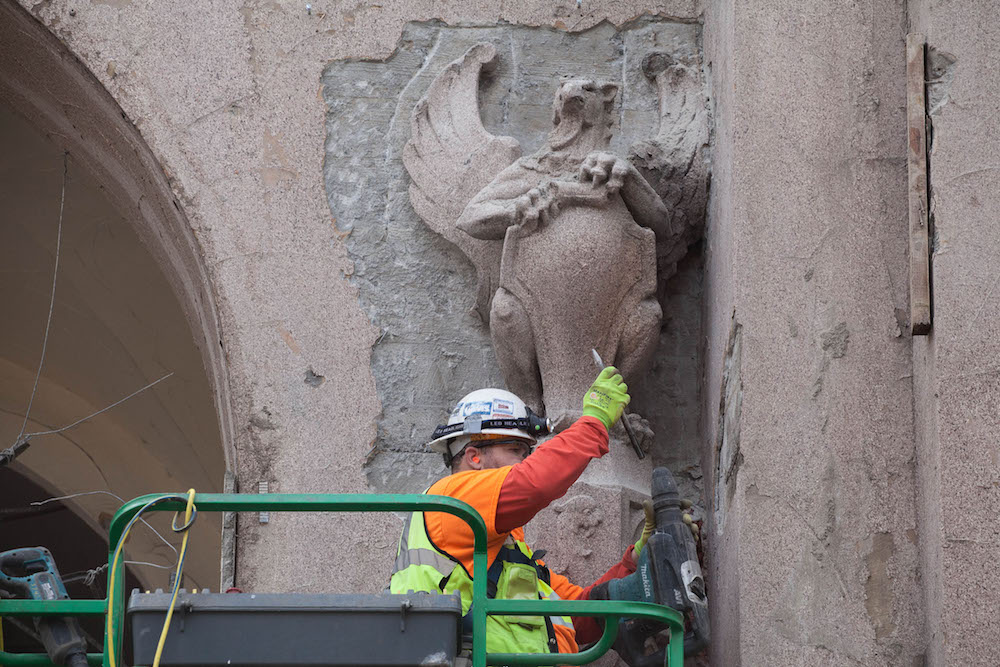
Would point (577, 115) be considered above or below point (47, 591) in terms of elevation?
above

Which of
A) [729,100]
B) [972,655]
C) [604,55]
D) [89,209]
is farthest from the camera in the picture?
[89,209]

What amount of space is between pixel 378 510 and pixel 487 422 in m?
0.81

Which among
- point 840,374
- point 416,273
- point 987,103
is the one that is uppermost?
point 987,103

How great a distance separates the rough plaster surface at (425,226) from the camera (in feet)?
17.6

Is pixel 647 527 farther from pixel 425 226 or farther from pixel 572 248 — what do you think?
pixel 425 226

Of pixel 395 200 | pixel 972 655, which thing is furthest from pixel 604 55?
pixel 972 655

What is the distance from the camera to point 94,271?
26.1 feet

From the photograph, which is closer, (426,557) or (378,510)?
(378,510)

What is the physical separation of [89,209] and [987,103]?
4614 millimetres

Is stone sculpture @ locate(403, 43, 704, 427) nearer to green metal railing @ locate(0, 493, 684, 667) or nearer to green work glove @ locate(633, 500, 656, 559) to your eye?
green work glove @ locate(633, 500, 656, 559)

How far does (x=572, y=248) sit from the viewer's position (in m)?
5.04

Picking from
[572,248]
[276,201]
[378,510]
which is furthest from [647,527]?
[276,201]

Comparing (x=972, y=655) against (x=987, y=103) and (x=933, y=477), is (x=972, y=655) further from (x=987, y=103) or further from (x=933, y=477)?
(x=987, y=103)

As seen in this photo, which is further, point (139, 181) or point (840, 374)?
point (139, 181)
